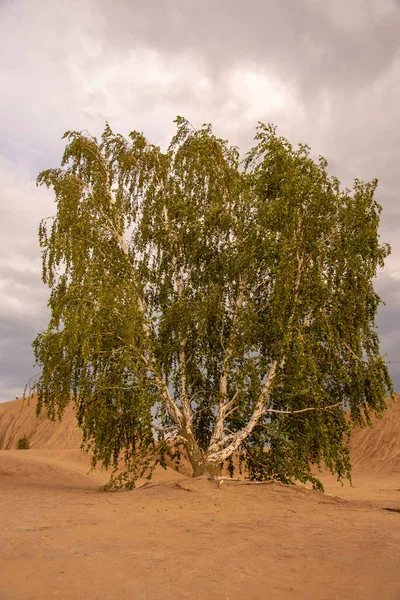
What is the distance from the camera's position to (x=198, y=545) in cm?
830

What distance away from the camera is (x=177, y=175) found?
61.6 ft

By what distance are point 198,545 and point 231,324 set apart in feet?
31.5

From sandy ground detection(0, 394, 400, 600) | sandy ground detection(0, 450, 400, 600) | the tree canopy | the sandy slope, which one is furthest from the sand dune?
sandy ground detection(0, 450, 400, 600)

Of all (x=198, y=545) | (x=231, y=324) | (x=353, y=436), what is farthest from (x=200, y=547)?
(x=353, y=436)

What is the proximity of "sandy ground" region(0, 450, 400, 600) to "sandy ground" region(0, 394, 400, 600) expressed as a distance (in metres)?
0.02

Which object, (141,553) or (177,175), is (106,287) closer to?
(177,175)

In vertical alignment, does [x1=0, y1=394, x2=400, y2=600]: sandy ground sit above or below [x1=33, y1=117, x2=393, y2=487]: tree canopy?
below

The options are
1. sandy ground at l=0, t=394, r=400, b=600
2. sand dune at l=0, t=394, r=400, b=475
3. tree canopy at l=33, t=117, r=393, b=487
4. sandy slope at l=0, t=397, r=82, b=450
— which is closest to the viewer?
sandy ground at l=0, t=394, r=400, b=600

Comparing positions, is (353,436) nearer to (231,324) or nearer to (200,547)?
(231,324)

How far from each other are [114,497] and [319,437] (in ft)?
22.2

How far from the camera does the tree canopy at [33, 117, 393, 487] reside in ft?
49.6

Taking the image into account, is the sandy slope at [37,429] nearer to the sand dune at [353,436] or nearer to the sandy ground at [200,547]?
the sand dune at [353,436]

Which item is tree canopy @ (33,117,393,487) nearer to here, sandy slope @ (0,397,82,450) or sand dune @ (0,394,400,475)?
sand dune @ (0,394,400,475)

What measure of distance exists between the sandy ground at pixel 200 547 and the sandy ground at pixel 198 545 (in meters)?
0.02
